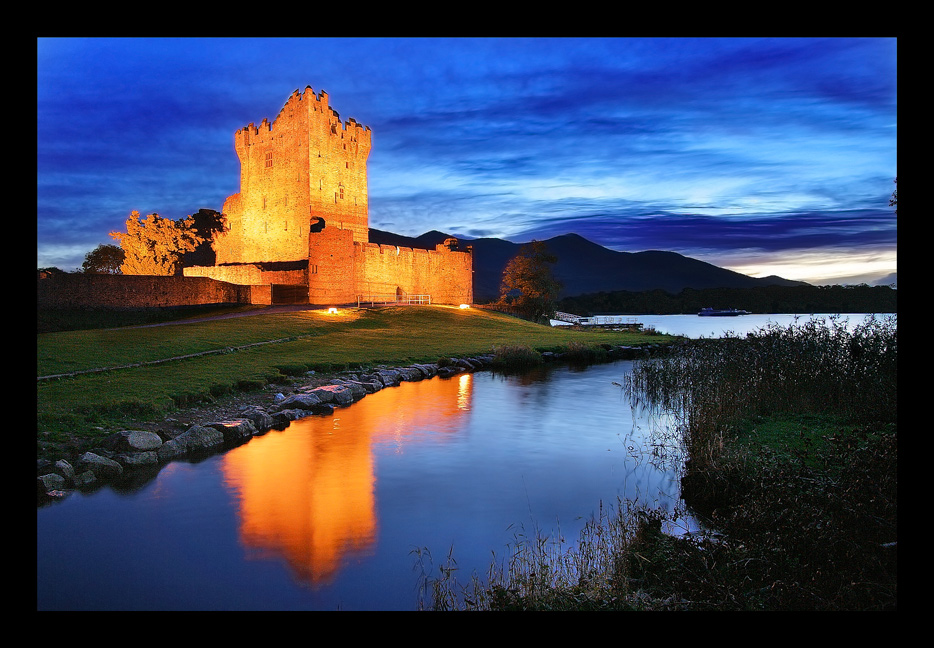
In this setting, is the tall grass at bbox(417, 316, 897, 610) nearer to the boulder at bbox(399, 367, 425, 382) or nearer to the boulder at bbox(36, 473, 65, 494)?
the boulder at bbox(36, 473, 65, 494)

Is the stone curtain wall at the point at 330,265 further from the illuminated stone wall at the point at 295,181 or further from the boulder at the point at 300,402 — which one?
the boulder at the point at 300,402

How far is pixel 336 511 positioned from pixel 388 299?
107 feet

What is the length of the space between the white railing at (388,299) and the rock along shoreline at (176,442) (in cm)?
2026

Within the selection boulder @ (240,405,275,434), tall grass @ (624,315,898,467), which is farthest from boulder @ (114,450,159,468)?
tall grass @ (624,315,898,467)

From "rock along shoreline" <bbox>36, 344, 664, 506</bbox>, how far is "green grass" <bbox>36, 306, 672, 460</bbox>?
0.84 metres

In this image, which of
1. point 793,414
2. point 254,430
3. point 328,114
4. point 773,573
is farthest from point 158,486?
point 328,114

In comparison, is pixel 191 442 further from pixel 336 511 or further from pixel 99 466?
pixel 336 511

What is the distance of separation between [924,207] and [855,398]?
7.15 metres

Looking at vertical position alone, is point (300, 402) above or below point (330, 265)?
below

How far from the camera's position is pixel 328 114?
44031 millimetres

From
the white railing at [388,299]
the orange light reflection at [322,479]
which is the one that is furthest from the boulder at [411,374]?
the white railing at [388,299]

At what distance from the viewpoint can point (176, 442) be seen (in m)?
9.23

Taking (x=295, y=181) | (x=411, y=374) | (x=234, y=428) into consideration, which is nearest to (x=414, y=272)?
(x=295, y=181)
